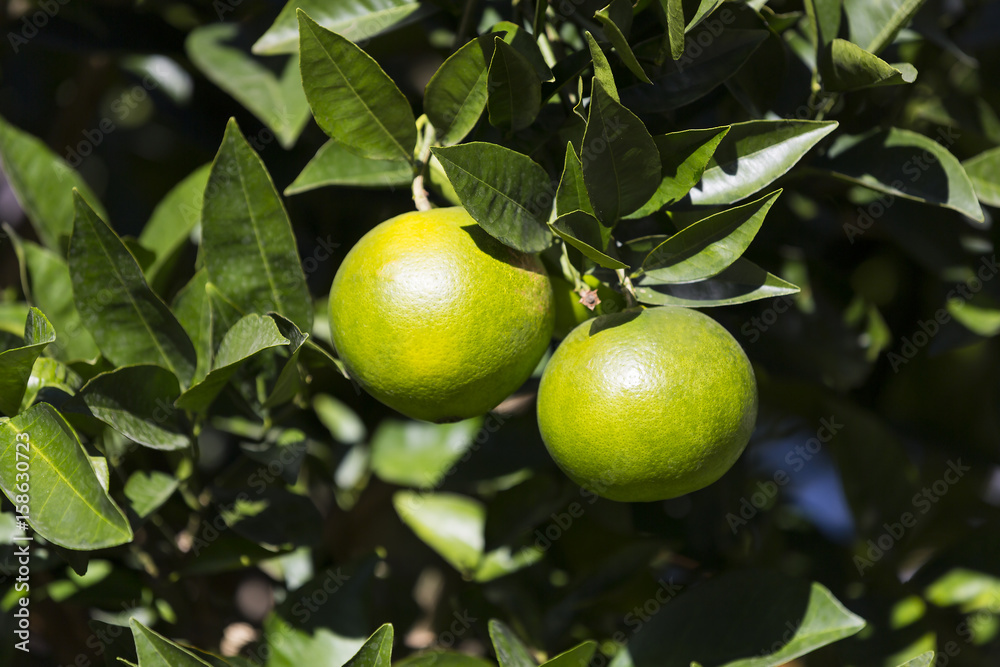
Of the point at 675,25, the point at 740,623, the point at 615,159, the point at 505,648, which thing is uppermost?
the point at 675,25

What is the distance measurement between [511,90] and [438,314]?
26 centimetres

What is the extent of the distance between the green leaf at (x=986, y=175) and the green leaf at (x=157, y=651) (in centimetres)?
110

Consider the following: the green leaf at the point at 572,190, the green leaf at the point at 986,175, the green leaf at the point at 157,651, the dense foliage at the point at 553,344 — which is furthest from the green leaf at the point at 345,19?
the green leaf at the point at 986,175

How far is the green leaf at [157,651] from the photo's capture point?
747 millimetres

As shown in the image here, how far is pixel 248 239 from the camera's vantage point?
933mm

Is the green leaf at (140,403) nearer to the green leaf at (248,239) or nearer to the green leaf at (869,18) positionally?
the green leaf at (248,239)

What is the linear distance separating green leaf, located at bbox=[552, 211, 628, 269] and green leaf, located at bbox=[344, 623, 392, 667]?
1.37 ft

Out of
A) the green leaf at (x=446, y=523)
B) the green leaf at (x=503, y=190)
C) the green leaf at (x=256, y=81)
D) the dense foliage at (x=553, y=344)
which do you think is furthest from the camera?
the green leaf at (x=446, y=523)

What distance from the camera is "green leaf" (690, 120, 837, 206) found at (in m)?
0.82

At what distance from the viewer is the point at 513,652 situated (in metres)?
0.91

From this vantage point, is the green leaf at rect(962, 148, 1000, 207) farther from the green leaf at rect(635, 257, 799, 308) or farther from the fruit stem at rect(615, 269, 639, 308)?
the fruit stem at rect(615, 269, 639, 308)

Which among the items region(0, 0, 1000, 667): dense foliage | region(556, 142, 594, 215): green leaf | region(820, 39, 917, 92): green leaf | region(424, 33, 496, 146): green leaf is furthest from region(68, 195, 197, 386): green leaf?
region(820, 39, 917, 92): green leaf

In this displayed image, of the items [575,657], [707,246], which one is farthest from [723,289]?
[575,657]

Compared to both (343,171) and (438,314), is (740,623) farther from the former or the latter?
(343,171)
